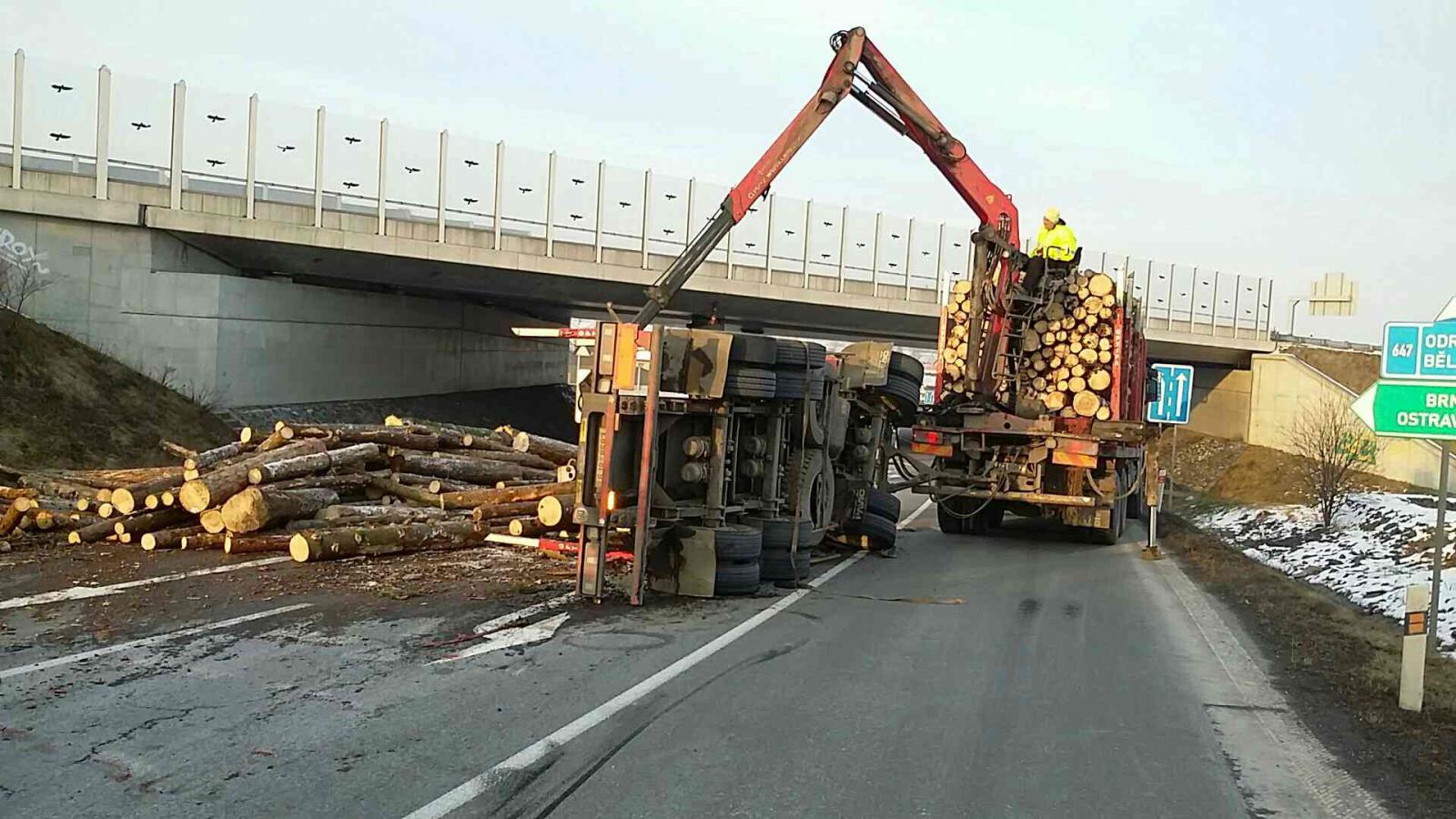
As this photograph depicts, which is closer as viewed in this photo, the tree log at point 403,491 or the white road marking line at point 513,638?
the white road marking line at point 513,638

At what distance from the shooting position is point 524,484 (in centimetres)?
1548

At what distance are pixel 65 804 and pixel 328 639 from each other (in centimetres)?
333

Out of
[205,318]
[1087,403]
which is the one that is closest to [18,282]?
[205,318]

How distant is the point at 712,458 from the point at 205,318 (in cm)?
1843

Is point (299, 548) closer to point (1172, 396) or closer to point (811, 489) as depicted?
point (811, 489)

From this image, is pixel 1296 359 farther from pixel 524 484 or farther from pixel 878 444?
pixel 524 484

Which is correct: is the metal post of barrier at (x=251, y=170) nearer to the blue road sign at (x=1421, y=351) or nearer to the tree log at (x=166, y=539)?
the tree log at (x=166, y=539)

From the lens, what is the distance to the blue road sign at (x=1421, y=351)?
28.2 feet

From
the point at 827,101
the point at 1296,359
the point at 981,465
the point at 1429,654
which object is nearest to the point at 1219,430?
the point at 1296,359

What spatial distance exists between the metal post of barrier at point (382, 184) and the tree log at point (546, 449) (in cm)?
1356

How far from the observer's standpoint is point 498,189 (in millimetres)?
31781

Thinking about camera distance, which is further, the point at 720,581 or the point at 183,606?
the point at 720,581

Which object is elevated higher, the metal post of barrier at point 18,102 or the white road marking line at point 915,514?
the metal post of barrier at point 18,102

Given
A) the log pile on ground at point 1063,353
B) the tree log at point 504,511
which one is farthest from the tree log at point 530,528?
the log pile on ground at point 1063,353
